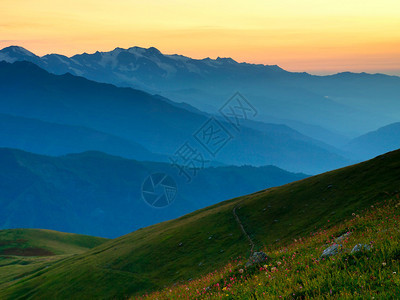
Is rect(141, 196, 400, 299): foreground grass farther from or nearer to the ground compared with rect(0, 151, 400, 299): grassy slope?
farther from the ground

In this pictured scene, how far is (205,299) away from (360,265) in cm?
627

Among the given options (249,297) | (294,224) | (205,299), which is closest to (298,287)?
(249,297)

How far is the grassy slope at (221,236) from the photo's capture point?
165 feet

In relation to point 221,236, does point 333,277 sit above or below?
above

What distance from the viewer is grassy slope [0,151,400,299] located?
5028cm

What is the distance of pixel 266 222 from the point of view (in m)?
60.1

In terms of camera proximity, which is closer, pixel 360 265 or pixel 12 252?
pixel 360 265

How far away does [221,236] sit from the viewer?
208 feet

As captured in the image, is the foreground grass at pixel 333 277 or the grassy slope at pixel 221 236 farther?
the grassy slope at pixel 221 236

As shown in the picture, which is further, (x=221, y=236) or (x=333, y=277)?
(x=221, y=236)

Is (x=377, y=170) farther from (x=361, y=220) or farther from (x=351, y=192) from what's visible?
(x=361, y=220)

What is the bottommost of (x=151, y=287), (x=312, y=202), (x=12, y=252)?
(x=151, y=287)

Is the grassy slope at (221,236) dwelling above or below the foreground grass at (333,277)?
below

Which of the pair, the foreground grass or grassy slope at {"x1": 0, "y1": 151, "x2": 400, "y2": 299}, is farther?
grassy slope at {"x1": 0, "y1": 151, "x2": 400, "y2": 299}
